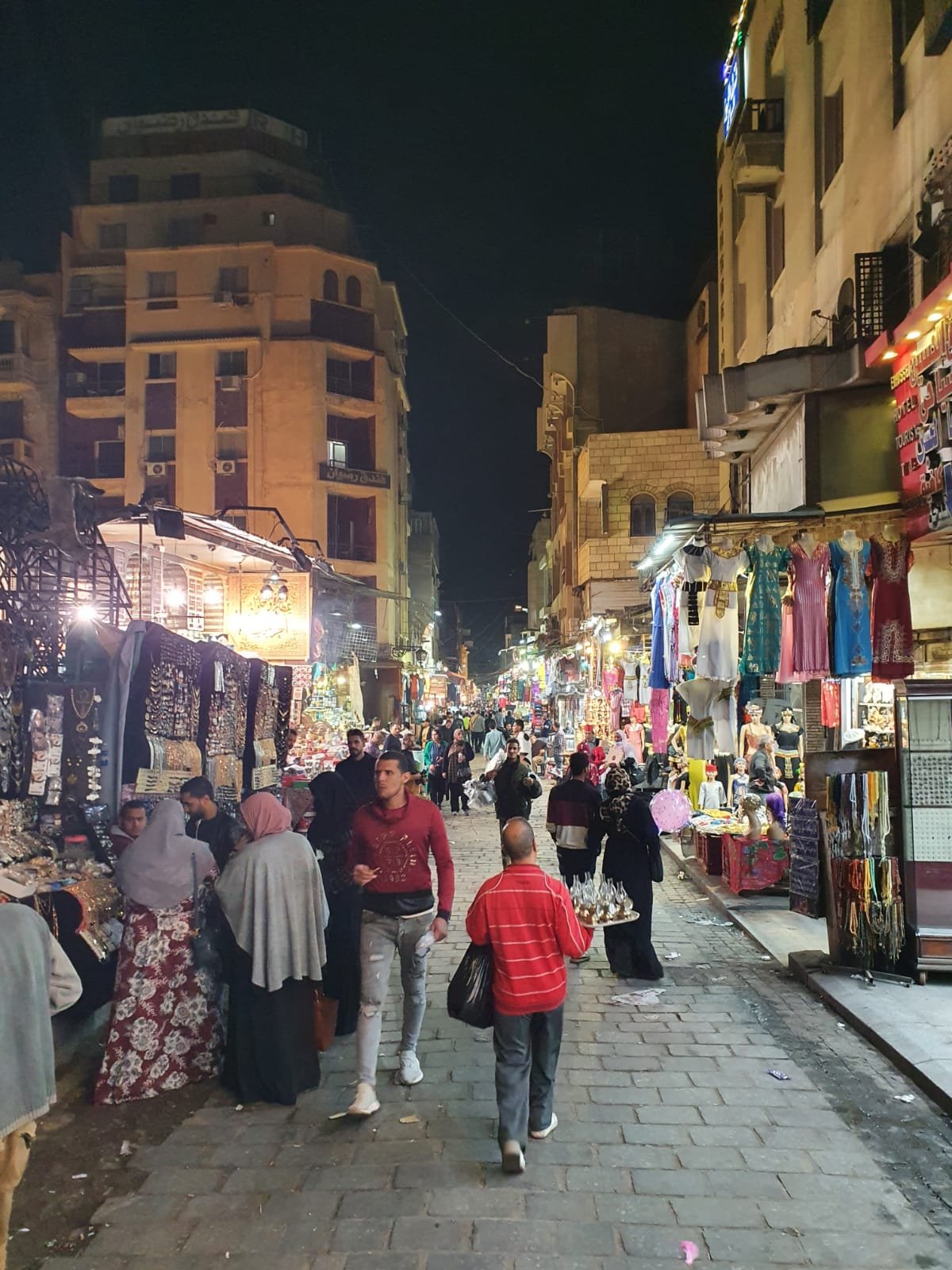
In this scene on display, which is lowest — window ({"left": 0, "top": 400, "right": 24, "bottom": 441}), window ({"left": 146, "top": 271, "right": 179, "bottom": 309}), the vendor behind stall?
the vendor behind stall

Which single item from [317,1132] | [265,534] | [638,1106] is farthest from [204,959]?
[265,534]

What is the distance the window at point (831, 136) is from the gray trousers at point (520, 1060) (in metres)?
10.8

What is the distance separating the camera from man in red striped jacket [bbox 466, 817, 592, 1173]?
160 inches

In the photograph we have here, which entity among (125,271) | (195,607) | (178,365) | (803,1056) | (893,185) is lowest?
(803,1056)

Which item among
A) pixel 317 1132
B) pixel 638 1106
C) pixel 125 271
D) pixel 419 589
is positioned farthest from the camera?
pixel 419 589

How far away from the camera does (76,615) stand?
6.37 m

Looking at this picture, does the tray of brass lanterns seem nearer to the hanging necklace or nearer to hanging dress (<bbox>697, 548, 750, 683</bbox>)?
hanging dress (<bbox>697, 548, 750, 683</bbox>)

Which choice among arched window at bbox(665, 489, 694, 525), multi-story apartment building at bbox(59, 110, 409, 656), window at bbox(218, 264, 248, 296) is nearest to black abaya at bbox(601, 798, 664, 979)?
arched window at bbox(665, 489, 694, 525)

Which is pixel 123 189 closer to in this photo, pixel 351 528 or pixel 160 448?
pixel 160 448

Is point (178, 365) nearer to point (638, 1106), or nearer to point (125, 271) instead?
point (125, 271)

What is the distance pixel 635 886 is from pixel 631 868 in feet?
0.51

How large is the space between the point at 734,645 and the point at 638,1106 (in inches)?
196

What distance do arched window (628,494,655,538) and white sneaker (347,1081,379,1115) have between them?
824 inches

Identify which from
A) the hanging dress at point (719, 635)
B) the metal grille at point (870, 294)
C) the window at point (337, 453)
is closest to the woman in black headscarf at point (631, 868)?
the hanging dress at point (719, 635)
